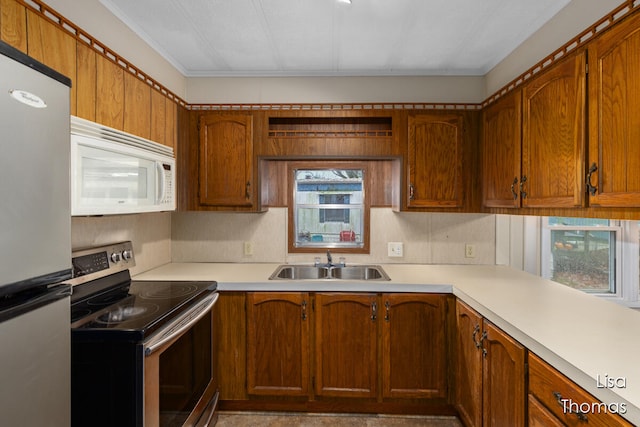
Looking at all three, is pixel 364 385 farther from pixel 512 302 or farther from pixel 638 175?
pixel 638 175

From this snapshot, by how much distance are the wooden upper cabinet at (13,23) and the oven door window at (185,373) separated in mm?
1264

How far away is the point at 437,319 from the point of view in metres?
2.11

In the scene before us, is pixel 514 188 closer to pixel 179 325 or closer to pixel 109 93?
pixel 179 325

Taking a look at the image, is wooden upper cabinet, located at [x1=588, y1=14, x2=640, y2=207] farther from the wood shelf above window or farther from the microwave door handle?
the microwave door handle

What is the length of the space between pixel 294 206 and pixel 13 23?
193cm

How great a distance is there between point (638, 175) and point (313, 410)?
2082 millimetres

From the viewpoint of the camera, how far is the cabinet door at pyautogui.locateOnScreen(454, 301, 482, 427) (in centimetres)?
172

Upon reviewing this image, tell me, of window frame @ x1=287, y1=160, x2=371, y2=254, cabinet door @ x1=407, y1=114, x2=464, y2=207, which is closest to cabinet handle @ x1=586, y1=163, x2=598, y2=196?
cabinet door @ x1=407, y1=114, x2=464, y2=207

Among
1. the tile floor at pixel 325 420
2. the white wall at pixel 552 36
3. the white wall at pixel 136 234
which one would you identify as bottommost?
the tile floor at pixel 325 420

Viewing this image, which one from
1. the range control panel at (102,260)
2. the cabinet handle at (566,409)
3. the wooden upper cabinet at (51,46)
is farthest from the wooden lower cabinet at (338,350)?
the wooden upper cabinet at (51,46)

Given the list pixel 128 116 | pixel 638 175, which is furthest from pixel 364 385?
pixel 128 116

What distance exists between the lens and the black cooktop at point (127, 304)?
4.25 ft

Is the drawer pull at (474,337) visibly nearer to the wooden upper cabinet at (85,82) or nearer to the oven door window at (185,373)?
the oven door window at (185,373)

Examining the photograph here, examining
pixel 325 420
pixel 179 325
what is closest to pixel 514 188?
pixel 325 420
